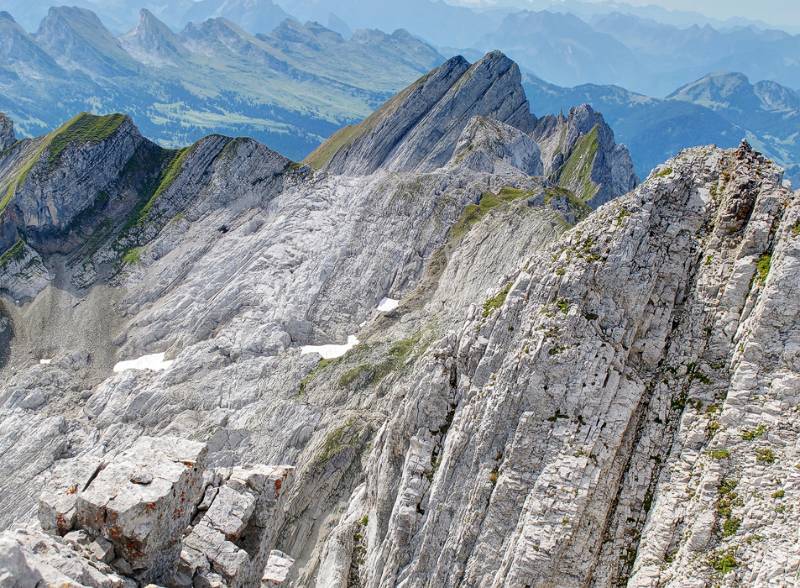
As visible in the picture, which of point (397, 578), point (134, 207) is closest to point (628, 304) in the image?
point (397, 578)

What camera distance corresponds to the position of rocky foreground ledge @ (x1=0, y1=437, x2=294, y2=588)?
79.5ft

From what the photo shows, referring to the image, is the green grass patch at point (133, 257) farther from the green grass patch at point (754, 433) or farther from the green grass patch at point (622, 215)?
the green grass patch at point (754, 433)

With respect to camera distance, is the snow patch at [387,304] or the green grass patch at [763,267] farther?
the snow patch at [387,304]

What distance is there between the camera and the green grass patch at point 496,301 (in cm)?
4281

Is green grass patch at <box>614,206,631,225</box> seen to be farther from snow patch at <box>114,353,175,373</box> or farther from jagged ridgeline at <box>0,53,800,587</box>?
snow patch at <box>114,353,175,373</box>

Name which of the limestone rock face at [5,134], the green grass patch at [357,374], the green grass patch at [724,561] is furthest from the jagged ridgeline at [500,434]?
the limestone rock face at [5,134]

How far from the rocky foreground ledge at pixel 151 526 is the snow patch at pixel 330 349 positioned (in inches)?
2366

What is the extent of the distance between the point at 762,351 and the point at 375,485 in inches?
1098

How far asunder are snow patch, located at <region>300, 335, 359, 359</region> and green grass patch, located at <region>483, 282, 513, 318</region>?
169 feet

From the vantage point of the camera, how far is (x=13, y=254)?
12294 centimetres

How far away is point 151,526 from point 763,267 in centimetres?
3289

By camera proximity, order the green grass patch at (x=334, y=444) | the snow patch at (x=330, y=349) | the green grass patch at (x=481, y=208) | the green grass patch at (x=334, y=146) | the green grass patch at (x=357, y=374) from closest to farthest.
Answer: the green grass patch at (x=334, y=444) < the green grass patch at (x=357, y=374) < the snow patch at (x=330, y=349) < the green grass patch at (x=481, y=208) < the green grass patch at (x=334, y=146)

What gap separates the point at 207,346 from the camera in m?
97.1

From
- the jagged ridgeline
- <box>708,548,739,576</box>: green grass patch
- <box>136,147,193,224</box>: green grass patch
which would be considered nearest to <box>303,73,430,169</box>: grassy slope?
<box>136,147,193,224</box>: green grass patch
